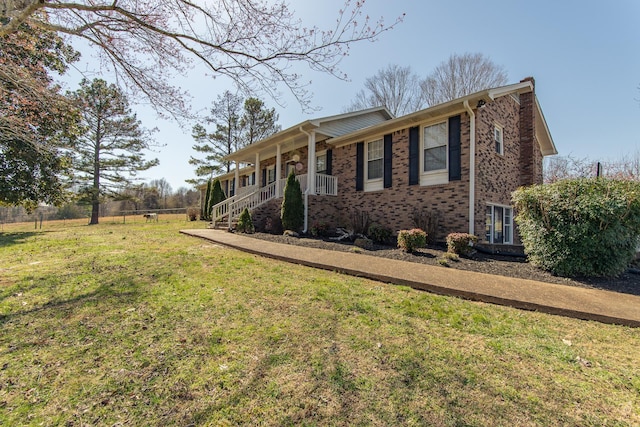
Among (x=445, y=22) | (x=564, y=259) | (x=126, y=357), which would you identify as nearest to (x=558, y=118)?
(x=445, y=22)

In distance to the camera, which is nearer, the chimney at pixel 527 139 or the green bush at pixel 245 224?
the chimney at pixel 527 139

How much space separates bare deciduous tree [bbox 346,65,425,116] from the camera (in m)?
21.9

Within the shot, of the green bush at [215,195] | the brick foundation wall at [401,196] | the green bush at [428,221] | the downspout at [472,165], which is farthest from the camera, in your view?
the green bush at [215,195]

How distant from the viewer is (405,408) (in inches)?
70.4

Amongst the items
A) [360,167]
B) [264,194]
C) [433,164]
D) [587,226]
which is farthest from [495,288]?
[264,194]

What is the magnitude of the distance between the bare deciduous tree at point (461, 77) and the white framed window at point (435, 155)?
13346 mm

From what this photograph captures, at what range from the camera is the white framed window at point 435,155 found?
836 centimetres

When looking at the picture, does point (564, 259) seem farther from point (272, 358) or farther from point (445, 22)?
point (445, 22)

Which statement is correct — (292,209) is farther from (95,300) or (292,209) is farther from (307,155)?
(95,300)

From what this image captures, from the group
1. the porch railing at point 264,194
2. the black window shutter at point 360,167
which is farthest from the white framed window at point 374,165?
the porch railing at point 264,194

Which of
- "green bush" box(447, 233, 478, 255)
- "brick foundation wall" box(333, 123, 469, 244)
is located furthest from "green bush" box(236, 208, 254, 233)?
"green bush" box(447, 233, 478, 255)

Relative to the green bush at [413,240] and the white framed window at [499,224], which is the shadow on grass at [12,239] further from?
the white framed window at [499,224]

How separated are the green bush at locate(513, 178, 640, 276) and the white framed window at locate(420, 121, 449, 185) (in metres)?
2.98

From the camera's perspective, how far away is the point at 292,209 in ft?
34.3
